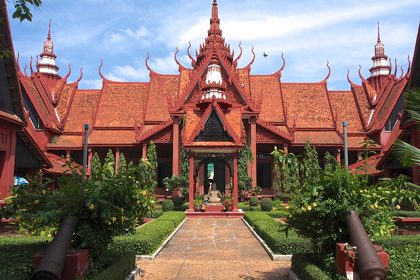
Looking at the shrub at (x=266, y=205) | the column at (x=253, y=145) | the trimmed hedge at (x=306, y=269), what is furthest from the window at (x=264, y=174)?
the trimmed hedge at (x=306, y=269)

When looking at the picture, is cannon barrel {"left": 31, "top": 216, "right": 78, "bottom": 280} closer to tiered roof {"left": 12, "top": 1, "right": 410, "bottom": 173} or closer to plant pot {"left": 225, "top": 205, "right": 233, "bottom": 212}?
plant pot {"left": 225, "top": 205, "right": 233, "bottom": 212}

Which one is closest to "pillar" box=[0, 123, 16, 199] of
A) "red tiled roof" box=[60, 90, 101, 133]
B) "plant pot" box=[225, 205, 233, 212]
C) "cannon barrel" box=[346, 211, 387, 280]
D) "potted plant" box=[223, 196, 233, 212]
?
"potted plant" box=[223, 196, 233, 212]

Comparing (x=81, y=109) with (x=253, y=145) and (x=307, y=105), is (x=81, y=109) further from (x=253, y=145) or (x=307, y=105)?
(x=307, y=105)

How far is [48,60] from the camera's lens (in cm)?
3503

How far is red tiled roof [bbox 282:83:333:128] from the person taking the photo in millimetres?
30422

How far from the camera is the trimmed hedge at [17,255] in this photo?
5926mm

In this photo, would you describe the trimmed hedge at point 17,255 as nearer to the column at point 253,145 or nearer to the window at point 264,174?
the column at point 253,145

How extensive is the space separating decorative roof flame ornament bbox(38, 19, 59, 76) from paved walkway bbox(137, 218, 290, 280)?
25.2m

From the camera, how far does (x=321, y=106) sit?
31.6 meters

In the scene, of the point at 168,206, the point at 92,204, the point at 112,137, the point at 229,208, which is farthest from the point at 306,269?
the point at 112,137

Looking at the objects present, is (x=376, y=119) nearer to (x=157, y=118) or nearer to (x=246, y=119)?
(x=246, y=119)

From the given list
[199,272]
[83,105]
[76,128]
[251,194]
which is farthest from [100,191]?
[83,105]

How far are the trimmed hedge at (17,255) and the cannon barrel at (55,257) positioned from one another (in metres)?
0.90

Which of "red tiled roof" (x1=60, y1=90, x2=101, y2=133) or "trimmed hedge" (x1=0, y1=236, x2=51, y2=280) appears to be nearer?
"trimmed hedge" (x1=0, y1=236, x2=51, y2=280)
